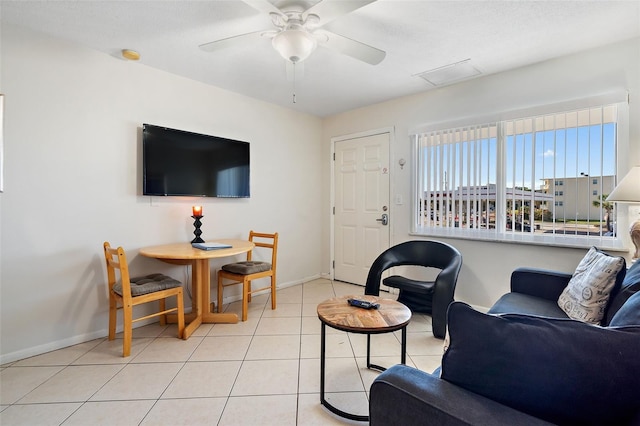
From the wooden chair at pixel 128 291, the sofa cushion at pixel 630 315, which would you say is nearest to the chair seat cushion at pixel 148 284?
the wooden chair at pixel 128 291

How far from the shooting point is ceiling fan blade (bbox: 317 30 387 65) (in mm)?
1912

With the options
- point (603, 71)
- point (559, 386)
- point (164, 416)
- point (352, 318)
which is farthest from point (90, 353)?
point (603, 71)

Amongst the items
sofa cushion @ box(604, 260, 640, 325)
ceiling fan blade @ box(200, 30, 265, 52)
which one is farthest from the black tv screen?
sofa cushion @ box(604, 260, 640, 325)

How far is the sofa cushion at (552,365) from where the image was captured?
27.9 inches

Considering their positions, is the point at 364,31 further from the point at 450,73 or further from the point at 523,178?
the point at 523,178

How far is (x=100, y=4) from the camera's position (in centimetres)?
194

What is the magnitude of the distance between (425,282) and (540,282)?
107 cm

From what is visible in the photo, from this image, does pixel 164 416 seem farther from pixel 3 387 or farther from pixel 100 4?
pixel 100 4

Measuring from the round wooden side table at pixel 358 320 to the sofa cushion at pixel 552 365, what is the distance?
2.37 ft

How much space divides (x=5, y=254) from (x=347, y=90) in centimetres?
334

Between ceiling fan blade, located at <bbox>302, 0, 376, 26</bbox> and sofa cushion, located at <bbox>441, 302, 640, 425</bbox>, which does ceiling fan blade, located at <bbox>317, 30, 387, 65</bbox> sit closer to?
ceiling fan blade, located at <bbox>302, 0, 376, 26</bbox>

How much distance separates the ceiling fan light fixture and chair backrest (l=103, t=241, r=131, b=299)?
1807 millimetres

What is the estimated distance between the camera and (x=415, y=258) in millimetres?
3184

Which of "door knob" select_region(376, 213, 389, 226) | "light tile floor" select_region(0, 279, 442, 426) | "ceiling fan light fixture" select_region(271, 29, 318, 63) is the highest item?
"ceiling fan light fixture" select_region(271, 29, 318, 63)
